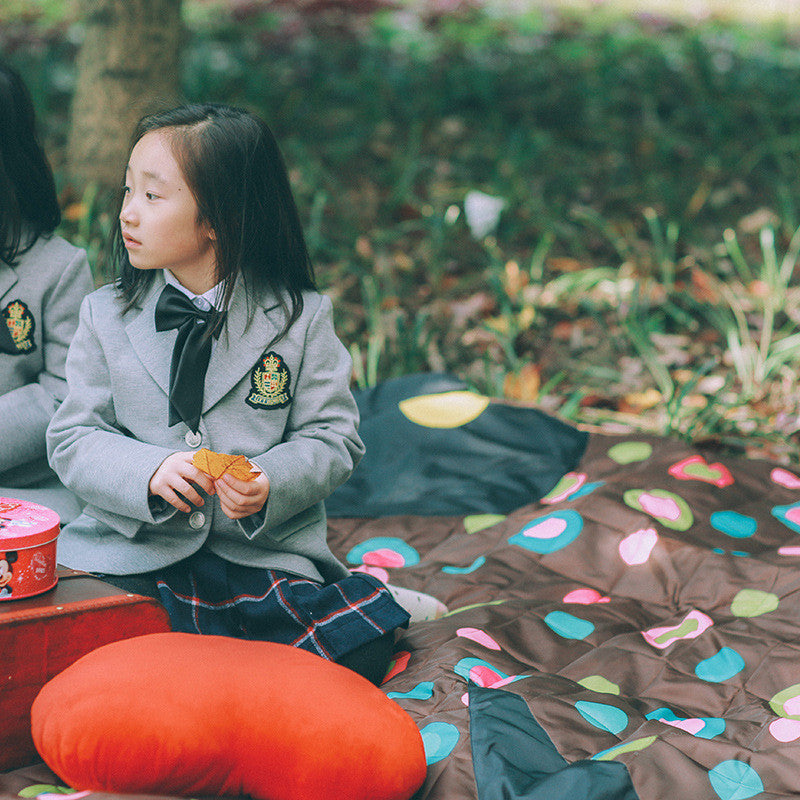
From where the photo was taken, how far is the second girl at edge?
1.53 meters

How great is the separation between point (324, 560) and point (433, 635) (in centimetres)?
27

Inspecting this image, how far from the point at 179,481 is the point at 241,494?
10 centimetres

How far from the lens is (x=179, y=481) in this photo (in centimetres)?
147

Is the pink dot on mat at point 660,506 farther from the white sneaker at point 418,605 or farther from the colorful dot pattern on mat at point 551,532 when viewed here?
the white sneaker at point 418,605

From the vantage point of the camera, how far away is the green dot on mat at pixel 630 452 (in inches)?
99.3

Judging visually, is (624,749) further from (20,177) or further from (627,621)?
(20,177)

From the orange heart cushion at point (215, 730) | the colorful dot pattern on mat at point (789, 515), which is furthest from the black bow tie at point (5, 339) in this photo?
the colorful dot pattern on mat at point (789, 515)

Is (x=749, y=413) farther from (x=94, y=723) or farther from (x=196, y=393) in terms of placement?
(x=94, y=723)

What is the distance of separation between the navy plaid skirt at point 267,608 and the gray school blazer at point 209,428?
1.4 inches

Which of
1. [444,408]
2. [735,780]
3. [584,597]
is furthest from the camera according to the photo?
[444,408]

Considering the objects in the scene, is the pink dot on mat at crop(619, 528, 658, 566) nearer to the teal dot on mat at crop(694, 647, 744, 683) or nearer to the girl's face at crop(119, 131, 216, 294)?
the teal dot on mat at crop(694, 647, 744, 683)

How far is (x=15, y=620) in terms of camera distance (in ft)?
4.34

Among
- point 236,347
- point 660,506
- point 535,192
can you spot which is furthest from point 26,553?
point 535,192

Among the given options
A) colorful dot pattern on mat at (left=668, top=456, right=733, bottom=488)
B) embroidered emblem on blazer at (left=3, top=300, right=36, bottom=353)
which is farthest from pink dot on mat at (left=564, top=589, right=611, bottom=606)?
embroidered emblem on blazer at (left=3, top=300, right=36, bottom=353)
